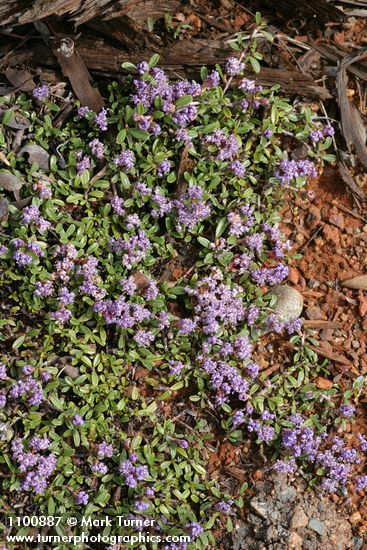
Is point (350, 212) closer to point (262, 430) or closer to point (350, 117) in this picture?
point (350, 117)

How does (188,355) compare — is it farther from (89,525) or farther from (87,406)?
(89,525)

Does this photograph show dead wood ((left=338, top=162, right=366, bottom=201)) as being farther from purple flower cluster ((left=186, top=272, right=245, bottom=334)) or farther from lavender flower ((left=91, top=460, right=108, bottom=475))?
lavender flower ((left=91, top=460, right=108, bottom=475))

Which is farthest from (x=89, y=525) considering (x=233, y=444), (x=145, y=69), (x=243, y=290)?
(x=145, y=69)

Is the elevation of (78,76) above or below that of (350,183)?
above

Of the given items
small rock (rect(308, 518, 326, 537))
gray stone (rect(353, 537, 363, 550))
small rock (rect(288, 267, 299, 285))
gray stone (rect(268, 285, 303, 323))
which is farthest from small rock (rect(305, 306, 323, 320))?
gray stone (rect(353, 537, 363, 550))

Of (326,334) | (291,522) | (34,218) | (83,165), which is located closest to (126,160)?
(83,165)
